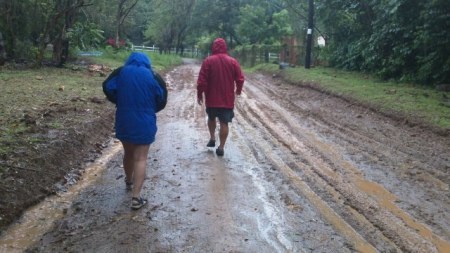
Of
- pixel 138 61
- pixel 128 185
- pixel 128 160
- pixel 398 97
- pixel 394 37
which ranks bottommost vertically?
pixel 128 185

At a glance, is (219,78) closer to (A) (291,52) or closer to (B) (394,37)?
(B) (394,37)

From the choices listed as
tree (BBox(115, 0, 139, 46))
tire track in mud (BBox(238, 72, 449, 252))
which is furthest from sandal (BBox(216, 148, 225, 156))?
tree (BBox(115, 0, 139, 46))

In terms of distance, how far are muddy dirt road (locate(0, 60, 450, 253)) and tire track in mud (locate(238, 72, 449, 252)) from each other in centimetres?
1

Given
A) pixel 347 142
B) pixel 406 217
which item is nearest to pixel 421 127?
pixel 347 142

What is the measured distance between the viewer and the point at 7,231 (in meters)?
4.80

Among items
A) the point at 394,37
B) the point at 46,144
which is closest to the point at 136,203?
the point at 46,144

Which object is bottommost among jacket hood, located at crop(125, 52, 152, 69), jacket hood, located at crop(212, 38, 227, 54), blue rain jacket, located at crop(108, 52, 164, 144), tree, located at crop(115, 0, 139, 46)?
blue rain jacket, located at crop(108, 52, 164, 144)

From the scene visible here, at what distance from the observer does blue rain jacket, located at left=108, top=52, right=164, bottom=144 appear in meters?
5.36

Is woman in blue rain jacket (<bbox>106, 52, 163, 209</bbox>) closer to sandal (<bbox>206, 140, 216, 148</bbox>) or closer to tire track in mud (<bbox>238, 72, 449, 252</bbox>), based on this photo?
tire track in mud (<bbox>238, 72, 449, 252</bbox>)

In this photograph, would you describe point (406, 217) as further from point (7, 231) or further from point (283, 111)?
point (283, 111)

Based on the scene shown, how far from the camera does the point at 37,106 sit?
10.3 meters

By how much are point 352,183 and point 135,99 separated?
121 inches

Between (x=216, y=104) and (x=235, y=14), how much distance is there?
1816 inches

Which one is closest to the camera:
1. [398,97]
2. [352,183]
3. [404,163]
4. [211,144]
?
[352,183]
